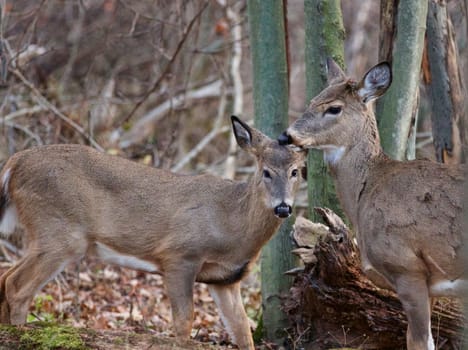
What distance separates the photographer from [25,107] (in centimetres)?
1364

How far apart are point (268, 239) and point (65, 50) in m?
11.2

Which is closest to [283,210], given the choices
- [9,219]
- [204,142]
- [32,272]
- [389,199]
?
[389,199]

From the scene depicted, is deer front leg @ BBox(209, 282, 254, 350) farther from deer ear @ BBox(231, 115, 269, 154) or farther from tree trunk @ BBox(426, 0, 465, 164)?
tree trunk @ BBox(426, 0, 465, 164)

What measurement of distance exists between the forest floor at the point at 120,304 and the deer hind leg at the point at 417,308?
2082 mm

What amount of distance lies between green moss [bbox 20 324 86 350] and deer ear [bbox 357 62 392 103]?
10.3 feet

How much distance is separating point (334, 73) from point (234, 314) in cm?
239

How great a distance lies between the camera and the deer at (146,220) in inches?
294

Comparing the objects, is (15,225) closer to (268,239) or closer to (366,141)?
(268,239)

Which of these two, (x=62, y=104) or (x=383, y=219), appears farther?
(x=62, y=104)

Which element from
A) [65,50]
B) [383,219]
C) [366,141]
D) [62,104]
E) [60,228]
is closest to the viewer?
[383,219]

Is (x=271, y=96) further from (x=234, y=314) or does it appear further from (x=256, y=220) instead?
(x=234, y=314)

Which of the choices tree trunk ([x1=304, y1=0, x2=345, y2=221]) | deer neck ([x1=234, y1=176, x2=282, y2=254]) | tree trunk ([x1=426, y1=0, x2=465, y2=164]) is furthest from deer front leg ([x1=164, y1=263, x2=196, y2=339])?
tree trunk ([x1=426, y1=0, x2=465, y2=164])

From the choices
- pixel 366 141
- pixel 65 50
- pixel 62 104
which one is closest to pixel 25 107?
pixel 62 104

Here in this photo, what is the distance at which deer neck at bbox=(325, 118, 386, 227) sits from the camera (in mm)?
7043
